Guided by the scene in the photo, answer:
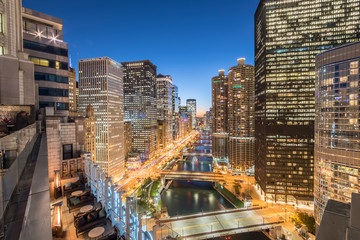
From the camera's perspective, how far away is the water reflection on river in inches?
2236

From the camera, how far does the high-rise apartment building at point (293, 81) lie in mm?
54438

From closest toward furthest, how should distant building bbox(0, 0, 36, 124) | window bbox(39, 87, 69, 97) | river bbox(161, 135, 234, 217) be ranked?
distant building bbox(0, 0, 36, 124), window bbox(39, 87, 69, 97), river bbox(161, 135, 234, 217)

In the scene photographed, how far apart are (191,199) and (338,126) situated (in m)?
50.5

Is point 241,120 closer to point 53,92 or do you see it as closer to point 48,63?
point 53,92

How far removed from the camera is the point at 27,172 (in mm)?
3027

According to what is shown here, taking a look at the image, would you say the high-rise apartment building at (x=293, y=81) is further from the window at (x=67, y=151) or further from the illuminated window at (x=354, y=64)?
the window at (x=67, y=151)

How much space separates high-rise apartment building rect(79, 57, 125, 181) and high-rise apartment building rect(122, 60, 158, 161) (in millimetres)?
23629

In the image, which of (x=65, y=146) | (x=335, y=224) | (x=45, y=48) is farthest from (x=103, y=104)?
(x=335, y=224)

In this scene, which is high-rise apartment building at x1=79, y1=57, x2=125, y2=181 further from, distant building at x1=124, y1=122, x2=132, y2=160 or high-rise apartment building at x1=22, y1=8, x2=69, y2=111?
high-rise apartment building at x1=22, y1=8, x2=69, y2=111

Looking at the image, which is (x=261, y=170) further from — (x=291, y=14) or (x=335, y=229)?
(x=335, y=229)

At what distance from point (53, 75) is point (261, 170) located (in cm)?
6536

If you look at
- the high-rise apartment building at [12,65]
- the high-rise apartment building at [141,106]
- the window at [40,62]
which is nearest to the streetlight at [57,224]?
the high-rise apartment building at [12,65]

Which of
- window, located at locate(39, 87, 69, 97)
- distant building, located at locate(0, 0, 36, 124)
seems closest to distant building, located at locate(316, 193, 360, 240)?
distant building, located at locate(0, 0, 36, 124)

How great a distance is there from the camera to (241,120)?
87625 mm
